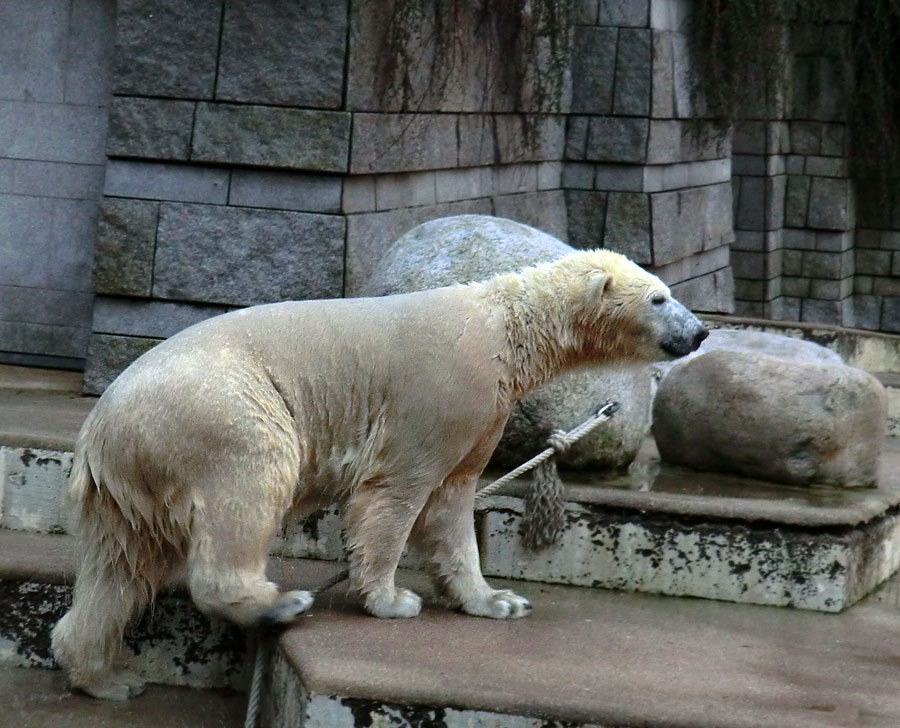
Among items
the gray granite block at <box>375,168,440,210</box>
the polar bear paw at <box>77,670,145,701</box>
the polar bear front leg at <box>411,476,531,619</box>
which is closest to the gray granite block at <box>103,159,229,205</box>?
the gray granite block at <box>375,168,440,210</box>

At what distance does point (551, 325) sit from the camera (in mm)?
3707

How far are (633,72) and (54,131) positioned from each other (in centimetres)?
340

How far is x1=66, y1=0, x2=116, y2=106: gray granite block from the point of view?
5.83 metres

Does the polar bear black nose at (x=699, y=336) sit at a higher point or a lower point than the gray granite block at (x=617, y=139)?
lower

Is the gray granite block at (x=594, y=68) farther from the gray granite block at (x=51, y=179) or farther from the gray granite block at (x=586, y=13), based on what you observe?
the gray granite block at (x=51, y=179)

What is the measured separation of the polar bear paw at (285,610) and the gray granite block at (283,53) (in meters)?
2.65

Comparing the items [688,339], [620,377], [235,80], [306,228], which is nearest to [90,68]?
[235,80]

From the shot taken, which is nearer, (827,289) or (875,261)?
(827,289)

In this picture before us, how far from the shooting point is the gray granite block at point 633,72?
767 centimetres

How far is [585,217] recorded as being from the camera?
314 inches

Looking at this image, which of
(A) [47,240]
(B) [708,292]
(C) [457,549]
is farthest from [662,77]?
(C) [457,549]

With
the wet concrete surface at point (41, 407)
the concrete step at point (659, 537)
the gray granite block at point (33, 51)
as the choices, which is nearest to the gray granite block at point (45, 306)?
the wet concrete surface at point (41, 407)

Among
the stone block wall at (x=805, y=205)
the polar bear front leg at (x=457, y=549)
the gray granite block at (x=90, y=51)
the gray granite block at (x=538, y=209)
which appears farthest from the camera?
the stone block wall at (x=805, y=205)

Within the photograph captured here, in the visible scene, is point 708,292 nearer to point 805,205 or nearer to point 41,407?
point 805,205
